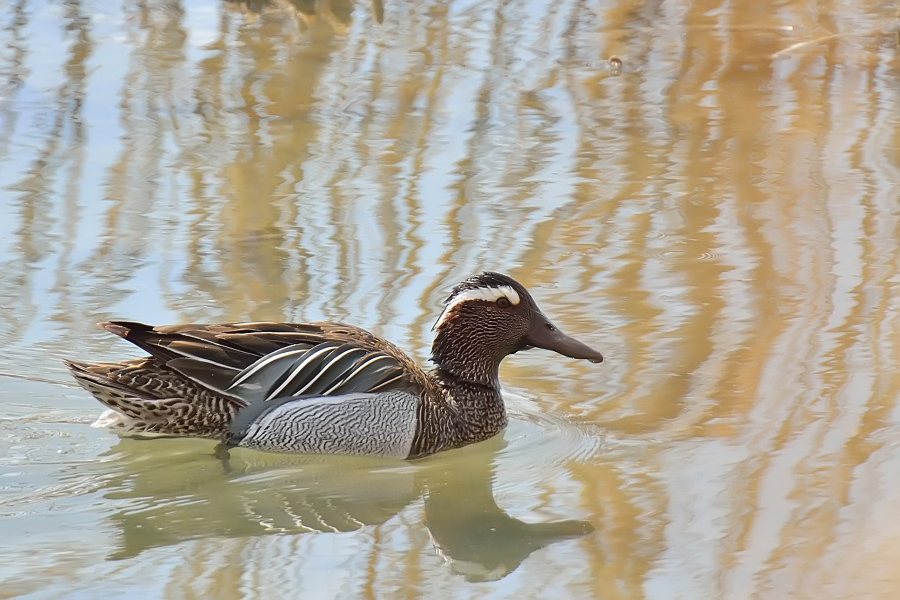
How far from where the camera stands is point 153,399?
603 cm

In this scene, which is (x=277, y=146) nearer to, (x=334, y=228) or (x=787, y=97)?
(x=334, y=228)

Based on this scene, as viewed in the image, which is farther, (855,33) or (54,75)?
(855,33)

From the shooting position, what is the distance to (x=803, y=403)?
20.5 feet

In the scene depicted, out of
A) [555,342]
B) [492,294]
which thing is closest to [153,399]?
[492,294]

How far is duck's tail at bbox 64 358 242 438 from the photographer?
236 inches

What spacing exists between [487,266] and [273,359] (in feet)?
6.52

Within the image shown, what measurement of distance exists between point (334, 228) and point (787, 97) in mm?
4152

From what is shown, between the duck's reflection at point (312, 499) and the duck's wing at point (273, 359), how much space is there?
1.03 ft

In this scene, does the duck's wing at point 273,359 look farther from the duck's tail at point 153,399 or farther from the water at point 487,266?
the water at point 487,266

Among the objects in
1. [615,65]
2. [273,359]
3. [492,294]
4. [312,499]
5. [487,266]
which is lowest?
[312,499]

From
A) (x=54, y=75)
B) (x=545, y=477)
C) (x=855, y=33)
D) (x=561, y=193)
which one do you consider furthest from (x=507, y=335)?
(x=855, y=33)

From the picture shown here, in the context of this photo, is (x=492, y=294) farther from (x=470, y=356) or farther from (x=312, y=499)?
(x=312, y=499)

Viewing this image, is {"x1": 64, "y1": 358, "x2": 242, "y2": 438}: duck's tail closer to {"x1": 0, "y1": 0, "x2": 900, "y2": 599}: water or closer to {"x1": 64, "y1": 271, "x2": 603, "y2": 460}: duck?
{"x1": 64, "y1": 271, "x2": 603, "y2": 460}: duck

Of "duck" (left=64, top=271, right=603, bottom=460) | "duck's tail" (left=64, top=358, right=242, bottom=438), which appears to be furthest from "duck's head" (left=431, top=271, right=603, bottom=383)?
"duck's tail" (left=64, top=358, right=242, bottom=438)
